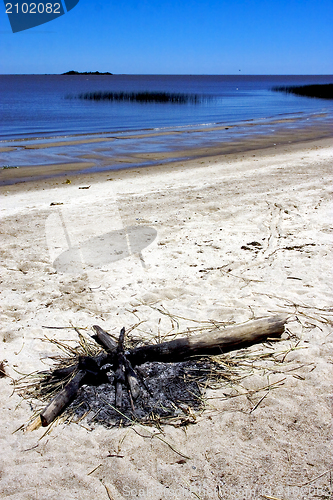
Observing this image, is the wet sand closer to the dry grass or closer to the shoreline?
the shoreline

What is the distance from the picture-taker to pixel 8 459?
2420 mm

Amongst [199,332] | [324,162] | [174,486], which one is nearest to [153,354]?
[199,332]

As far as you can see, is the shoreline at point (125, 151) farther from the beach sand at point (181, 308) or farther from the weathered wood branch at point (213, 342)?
the weathered wood branch at point (213, 342)

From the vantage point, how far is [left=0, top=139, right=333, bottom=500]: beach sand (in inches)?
91.0

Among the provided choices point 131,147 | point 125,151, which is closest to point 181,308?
point 125,151

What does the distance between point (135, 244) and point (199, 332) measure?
2.41 m

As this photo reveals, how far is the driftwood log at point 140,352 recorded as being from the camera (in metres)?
2.83

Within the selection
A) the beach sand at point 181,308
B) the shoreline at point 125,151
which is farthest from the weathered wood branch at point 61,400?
the shoreline at point 125,151

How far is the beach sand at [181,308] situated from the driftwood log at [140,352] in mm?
168

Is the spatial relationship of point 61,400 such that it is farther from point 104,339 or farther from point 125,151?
point 125,151

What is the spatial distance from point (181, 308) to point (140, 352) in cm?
104

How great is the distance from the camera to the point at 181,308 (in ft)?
13.5

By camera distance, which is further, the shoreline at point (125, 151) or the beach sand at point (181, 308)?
the shoreline at point (125, 151)

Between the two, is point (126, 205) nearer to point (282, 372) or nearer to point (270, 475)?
point (282, 372)
